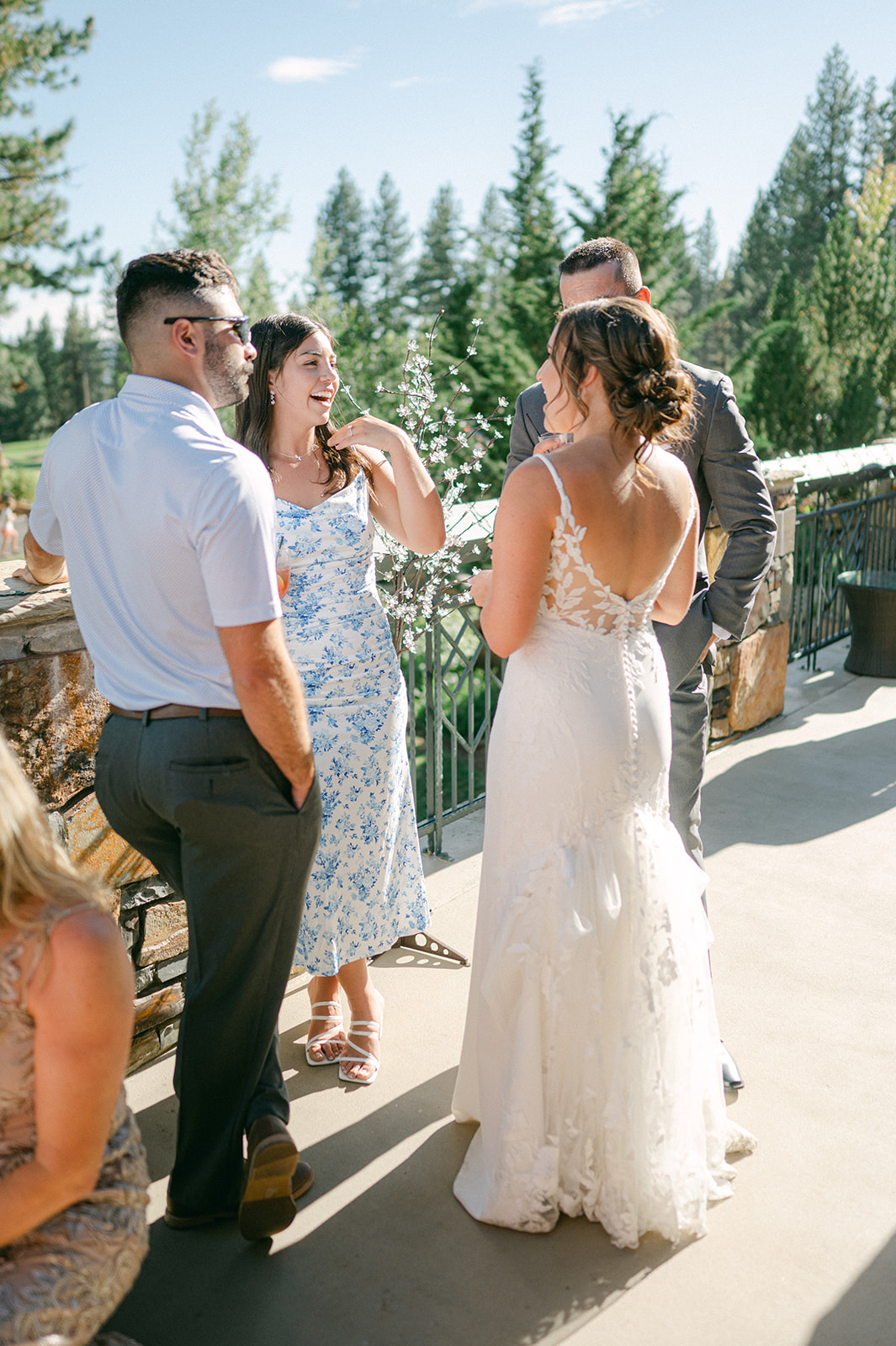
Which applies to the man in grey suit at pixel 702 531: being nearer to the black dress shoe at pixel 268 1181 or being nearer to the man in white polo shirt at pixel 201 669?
the man in white polo shirt at pixel 201 669

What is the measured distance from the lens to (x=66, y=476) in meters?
1.76

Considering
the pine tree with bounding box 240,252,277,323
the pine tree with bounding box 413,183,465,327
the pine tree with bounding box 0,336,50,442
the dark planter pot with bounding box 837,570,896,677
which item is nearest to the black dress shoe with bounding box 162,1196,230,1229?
the dark planter pot with bounding box 837,570,896,677

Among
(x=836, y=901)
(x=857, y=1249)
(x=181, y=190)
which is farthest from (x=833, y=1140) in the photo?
(x=181, y=190)

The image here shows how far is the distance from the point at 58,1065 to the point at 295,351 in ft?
5.63

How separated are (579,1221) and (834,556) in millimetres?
5627

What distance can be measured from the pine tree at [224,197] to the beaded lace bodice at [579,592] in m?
25.2

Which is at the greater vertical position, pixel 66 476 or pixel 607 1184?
pixel 66 476

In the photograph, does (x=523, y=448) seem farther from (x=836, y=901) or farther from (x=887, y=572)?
(x=887, y=572)

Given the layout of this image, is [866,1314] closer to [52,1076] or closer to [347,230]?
[52,1076]

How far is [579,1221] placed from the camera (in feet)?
6.70

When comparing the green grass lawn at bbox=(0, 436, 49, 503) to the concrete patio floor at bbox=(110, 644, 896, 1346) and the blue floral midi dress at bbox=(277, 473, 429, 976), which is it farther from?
the concrete patio floor at bbox=(110, 644, 896, 1346)

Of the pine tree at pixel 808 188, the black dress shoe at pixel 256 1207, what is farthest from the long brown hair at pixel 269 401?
the pine tree at pixel 808 188

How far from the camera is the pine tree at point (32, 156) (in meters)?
18.6

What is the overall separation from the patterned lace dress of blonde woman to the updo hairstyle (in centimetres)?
126
